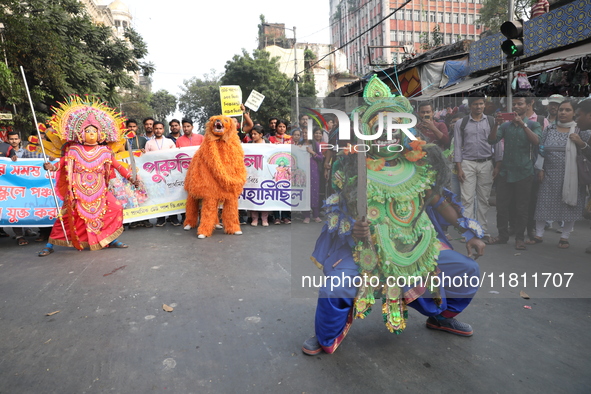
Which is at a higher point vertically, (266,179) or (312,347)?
(266,179)

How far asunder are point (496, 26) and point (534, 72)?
55.1 feet

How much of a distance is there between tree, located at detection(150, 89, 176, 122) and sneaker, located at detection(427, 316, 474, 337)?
4933 centimetres

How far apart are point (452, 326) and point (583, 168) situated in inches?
52.3

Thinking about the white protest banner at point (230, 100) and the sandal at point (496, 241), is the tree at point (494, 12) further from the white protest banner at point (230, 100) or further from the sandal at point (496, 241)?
the sandal at point (496, 241)

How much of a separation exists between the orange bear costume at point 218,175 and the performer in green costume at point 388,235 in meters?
3.89

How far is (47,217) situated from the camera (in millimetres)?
6098

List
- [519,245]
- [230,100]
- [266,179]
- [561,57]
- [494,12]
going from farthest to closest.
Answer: [494,12] < [266,179] < [230,100] < [561,57] < [519,245]

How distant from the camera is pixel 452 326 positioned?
2844mm

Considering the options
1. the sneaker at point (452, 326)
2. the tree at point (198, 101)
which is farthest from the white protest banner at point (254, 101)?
the tree at point (198, 101)

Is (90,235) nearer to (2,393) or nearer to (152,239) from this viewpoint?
(152,239)

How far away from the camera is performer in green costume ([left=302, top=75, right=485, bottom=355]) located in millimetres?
2404

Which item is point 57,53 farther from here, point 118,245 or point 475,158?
point 475,158

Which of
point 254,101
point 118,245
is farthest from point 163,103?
point 118,245

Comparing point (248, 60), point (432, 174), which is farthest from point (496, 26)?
point (432, 174)
